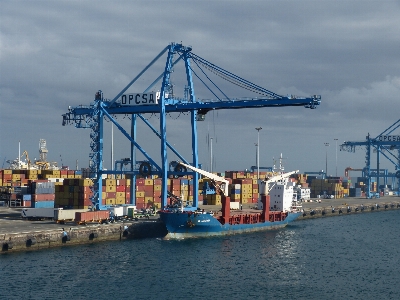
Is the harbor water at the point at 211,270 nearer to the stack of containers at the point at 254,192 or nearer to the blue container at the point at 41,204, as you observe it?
the blue container at the point at 41,204

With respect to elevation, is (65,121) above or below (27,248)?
above

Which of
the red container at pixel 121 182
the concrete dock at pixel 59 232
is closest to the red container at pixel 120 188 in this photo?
the red container at pixel 121 182

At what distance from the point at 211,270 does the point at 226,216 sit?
65.1 feet

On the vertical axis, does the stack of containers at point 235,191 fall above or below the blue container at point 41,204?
above

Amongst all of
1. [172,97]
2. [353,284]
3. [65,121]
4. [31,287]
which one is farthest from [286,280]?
[65,121]

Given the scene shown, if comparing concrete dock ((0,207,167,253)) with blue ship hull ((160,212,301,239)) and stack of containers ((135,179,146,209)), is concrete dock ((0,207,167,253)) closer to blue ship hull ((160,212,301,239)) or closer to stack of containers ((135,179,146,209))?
blue ship hull ((160,212,301,239))

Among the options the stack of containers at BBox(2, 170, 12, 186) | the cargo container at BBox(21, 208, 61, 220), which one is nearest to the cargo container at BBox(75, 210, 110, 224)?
the cargo container at BBox(21, 208, 61, 220)

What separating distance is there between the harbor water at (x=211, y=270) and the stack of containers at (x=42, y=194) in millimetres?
21351

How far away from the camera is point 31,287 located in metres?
37.5

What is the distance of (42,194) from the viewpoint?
73.8 meters

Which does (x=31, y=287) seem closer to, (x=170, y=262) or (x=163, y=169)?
(x=170, y=262)

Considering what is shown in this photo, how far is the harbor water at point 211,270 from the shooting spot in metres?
A: 37.6

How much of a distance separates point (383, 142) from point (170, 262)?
294 ft

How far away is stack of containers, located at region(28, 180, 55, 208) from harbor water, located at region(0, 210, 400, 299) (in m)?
21.4
